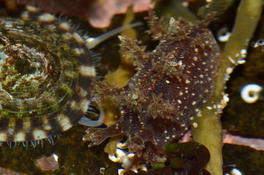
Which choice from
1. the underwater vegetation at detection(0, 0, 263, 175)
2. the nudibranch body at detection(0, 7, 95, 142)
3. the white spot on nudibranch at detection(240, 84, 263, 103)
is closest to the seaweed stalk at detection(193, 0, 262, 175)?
the underwater vegetation at detection(0, 0, 263, 175)

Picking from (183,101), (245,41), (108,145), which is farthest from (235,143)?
(108,145)

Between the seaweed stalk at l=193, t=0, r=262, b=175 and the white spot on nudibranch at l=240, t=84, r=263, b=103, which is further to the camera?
the white spot on nudibranch at l=240, t=84, r=263, b=103

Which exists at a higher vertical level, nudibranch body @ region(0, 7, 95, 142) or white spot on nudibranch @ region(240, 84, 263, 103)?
white spot on nudibranch @ region(240, 84, 263, 103)

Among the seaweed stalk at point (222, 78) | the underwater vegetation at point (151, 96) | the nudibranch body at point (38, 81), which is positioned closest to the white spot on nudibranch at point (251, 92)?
the underwater vegetation at point (151, 96)

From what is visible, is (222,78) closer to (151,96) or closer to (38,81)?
(151,96)

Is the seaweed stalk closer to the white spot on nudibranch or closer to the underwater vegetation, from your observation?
the underwater vegetation

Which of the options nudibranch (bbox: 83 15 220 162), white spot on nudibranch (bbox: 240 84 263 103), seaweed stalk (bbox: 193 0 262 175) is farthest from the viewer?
white spot on nudibranch (bbox: 240 84 263 103)

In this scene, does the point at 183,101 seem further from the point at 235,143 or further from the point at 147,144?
the point at 235,143

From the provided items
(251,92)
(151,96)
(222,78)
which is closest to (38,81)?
(151,96)
